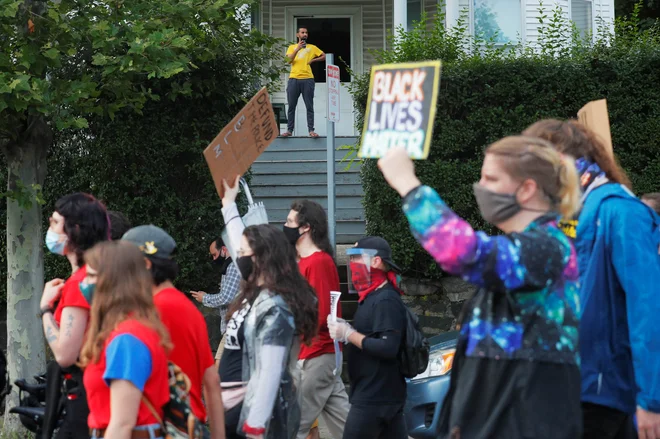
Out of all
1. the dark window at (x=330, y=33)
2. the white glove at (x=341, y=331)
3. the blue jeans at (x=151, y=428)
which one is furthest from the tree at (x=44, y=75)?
the dark window at (x=330, y=33)

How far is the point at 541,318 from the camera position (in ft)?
9.28

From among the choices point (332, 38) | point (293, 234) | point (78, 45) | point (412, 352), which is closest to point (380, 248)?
point (412, 352)

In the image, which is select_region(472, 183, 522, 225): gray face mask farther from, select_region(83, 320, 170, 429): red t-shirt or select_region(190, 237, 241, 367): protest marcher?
select_region(190, 237, 241, 367): protest marcher

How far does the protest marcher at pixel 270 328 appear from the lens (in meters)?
4.29

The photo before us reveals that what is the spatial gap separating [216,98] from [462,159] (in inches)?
116

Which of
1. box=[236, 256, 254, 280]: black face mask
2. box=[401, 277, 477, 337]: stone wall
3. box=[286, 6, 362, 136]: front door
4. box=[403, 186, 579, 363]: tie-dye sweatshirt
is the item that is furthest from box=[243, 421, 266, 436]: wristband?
box=[286, 6, 362, 136]: front door

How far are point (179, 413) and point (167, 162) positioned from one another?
23.1 feet

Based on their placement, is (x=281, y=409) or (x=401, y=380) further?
(x=401, y=380)

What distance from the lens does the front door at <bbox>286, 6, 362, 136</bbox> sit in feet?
56.4

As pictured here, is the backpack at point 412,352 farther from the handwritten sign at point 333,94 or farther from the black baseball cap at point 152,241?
the handwritten sign at point 333,94

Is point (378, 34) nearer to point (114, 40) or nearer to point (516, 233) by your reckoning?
point (114, 40)

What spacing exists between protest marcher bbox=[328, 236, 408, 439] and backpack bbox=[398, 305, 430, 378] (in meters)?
0.04

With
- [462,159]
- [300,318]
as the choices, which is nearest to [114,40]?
[300,318]

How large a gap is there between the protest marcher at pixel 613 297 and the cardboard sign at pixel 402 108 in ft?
1.90
